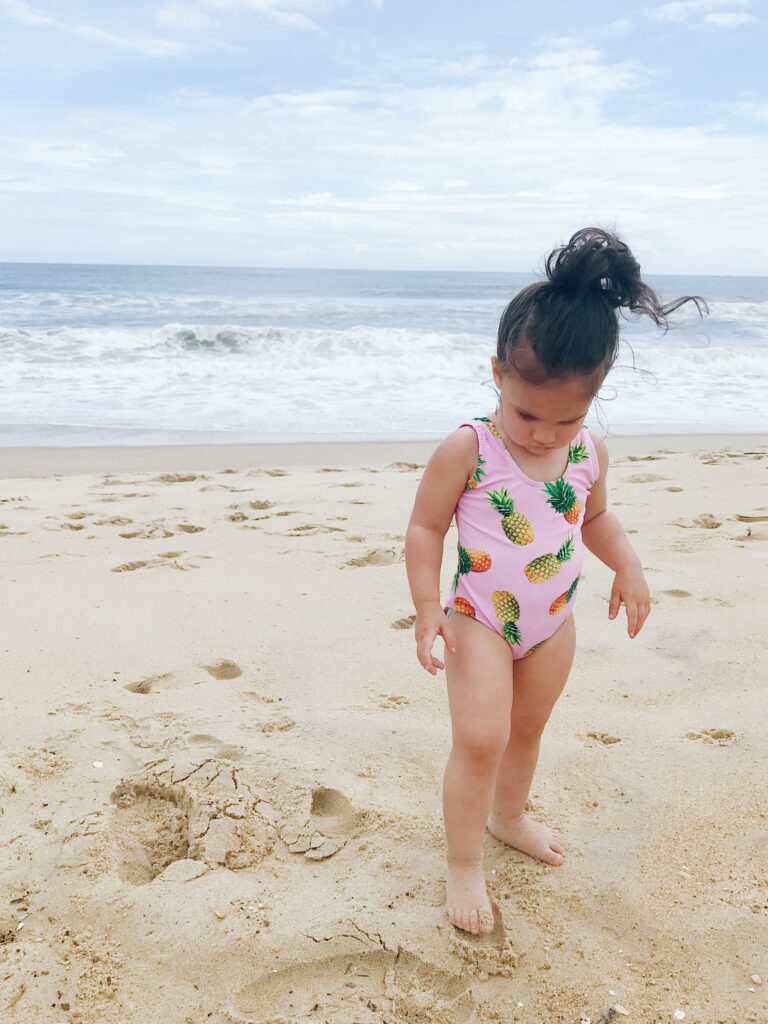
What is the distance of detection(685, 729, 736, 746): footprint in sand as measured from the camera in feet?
8.17

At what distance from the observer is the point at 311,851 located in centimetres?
202

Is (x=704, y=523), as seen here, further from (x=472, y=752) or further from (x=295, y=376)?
(x=295, y=376)

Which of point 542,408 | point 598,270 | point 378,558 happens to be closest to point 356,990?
point 542,408

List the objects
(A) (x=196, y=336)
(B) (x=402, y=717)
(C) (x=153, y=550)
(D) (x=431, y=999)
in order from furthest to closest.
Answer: (A) (x=196, y=336)
(C) (x=153, y=550)
(B) (x=402, y=717)
(D) (x=431, y=999)

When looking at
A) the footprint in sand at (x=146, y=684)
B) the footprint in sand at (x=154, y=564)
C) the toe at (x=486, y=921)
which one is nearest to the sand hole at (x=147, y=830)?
the footprint in sand at (x=146, y=684)

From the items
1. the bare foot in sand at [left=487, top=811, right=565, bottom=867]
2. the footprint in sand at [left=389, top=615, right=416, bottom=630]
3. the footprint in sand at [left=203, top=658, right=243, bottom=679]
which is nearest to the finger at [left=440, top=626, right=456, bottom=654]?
the bare foot in sand at [left=487, top=811, right=565, bottom=867]

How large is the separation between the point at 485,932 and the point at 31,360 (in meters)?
12.0

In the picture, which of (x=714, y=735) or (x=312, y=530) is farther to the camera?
(x=312, y=530)

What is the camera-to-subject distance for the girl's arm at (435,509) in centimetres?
192

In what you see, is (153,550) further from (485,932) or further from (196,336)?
(196,336)

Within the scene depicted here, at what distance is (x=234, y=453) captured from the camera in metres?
7.05

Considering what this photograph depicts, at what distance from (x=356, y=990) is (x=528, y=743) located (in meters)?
0.67

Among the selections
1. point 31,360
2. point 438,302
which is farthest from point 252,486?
point 438,302

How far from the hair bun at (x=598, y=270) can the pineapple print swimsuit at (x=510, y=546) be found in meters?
0.36
